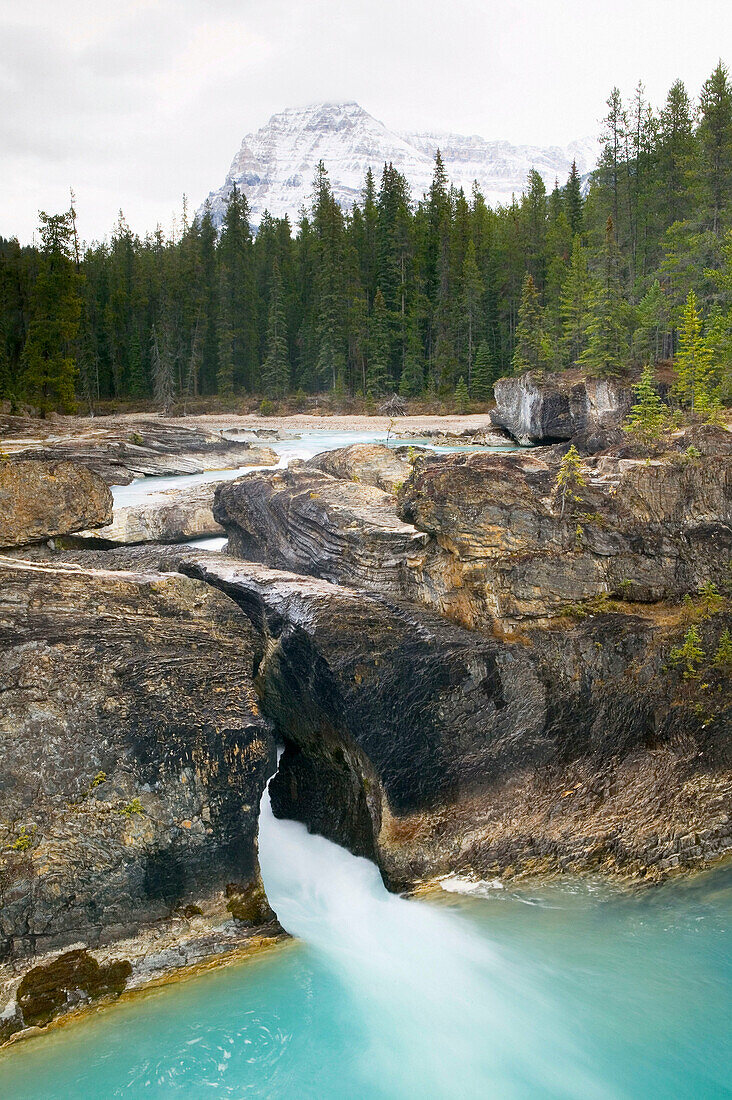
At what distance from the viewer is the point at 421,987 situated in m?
6.70

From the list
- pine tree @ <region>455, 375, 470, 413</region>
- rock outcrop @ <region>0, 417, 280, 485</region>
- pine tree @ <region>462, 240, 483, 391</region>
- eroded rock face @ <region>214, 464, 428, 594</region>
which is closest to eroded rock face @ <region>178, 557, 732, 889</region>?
eroded rock face @ <region>214, 464, 428, 594</region>

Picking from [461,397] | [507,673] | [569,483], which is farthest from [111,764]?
[461,397]

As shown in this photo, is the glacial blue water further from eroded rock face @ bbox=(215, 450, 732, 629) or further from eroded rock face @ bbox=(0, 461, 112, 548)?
eroded rock face @ bbox=(0, 461, 112, 548)

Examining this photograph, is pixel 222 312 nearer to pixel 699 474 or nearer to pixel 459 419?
pixel 459 419

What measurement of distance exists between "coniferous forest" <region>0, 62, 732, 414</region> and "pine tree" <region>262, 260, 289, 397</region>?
0.17 meters

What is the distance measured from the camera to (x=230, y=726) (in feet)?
22.4

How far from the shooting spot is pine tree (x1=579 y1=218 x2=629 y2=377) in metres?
37.5

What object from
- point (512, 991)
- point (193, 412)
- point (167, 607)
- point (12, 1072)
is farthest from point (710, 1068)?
point (193, 412)

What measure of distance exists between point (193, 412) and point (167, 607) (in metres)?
62.0

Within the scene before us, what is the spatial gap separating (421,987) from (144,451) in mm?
25237

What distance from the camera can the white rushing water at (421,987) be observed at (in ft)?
19.2

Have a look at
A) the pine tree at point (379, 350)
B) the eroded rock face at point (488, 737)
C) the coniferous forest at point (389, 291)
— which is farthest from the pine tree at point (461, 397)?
the eroded rock face at point (488, 737)

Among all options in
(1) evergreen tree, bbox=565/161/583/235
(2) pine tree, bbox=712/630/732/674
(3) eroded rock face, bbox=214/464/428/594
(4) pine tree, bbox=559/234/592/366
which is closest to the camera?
(2) pine tree, bbox=712/630/732/674

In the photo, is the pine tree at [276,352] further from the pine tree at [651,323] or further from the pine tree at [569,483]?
the pine tree at [569,483]
